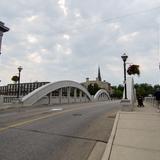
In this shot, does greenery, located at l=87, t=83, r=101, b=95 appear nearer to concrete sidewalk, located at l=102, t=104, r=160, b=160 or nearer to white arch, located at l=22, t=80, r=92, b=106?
white arch, located at l=22, t=80, r=92, b=106

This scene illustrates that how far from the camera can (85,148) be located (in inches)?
303

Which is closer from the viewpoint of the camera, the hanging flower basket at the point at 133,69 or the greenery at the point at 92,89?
the hanging flower basket at the point at 133,69

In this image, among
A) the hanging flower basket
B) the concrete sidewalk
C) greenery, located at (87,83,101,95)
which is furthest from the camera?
greenery, located at (87,83,101,95)

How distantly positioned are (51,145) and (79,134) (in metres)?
2.28

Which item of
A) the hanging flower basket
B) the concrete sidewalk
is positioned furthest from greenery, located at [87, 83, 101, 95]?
the concrete sidewalk

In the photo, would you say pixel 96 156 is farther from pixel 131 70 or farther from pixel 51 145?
pixel 131 70

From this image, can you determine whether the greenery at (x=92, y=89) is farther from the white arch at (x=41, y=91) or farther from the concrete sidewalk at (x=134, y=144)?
the concrete sidewalk at (x=134, y=144)

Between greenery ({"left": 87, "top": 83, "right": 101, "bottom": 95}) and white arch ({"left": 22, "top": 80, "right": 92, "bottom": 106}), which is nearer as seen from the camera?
white arch ({"left": 22, "top": 80, "right": 92, "bottom": 106})

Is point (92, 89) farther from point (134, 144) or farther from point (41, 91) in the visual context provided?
point (134, 144)

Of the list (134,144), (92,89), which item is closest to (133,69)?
(134,144)

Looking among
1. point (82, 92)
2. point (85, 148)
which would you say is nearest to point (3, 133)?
point (85, 148)

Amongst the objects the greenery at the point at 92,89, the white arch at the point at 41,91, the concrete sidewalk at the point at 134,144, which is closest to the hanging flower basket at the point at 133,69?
the white arch at the point at 41,91

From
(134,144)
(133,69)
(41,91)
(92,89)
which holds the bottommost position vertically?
(134,144)

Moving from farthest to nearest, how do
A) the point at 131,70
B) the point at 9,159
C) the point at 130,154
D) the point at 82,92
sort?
the point at 82,92, the point at 131,70, the point at 130,154, the point at 9,159
